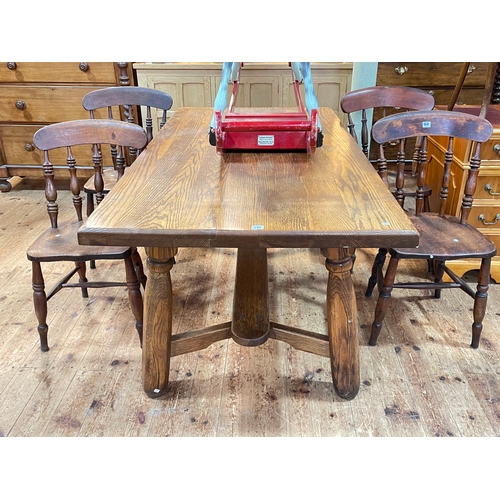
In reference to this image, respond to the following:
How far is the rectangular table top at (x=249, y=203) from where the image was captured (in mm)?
1268

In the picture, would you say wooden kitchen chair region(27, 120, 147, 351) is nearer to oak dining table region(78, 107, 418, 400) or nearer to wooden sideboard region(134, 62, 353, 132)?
oak dining table region(78, 107, 418, 400)

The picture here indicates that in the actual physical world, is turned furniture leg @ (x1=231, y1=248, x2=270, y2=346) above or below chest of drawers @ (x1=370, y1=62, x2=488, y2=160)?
below

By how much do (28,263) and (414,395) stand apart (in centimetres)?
207

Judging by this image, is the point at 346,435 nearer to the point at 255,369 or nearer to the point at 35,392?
the point at 255,369

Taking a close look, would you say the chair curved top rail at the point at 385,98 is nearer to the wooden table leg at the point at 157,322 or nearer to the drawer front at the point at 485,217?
the drawer front at the point at 485,217

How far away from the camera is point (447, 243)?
6.14ft

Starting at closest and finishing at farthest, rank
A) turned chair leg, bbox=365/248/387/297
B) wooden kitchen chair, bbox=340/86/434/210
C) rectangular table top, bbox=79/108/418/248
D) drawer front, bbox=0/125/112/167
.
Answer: rectangular table top, bbox=79/108/418/248 → turned chair leg, bbox=365/248/387/297 → wooden kitchen chair, bbox=340/86/434/210 → drawer front, bbox=0/125/112/167

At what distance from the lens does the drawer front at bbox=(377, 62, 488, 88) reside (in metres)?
3.02

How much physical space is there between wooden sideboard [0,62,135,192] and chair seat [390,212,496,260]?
2229mm

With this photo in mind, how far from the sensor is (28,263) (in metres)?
2.66

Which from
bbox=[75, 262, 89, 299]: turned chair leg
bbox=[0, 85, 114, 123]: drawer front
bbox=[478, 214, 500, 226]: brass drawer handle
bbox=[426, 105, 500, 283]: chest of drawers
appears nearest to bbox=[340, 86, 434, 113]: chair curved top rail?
bbox=[426, 105, 500, 283]: chest of drawers

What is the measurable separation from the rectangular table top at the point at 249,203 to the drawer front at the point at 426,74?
134 cm

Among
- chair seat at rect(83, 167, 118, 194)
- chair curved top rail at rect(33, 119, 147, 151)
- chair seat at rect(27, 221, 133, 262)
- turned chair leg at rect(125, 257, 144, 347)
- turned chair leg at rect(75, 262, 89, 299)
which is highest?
chair curved top rail at rect(33, 119, 147, 151)

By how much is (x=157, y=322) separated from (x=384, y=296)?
90 centimetres
